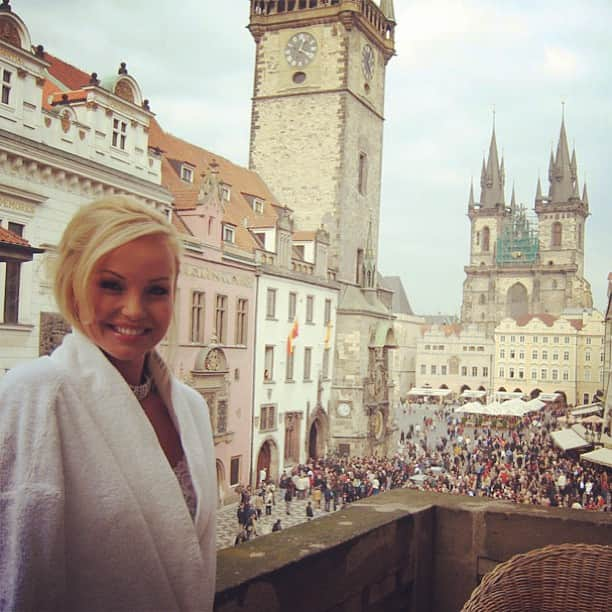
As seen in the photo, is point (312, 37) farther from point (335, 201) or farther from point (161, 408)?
point (161, 408)

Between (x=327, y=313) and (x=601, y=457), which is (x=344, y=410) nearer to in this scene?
(x=327, y=313)

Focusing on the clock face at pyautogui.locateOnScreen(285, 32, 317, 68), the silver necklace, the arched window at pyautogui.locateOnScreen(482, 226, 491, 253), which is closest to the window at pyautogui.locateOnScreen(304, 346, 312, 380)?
the clock face at pyautogui.locateOnScreen(285, 32, 317, 68)

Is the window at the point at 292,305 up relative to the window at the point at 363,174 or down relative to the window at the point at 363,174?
down

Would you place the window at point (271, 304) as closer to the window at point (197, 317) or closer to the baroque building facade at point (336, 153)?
the window at point (197, 317)

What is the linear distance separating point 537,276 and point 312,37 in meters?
70.0

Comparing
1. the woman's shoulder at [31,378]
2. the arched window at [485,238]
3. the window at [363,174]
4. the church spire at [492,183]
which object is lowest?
the woman's shoulder at [31,378]

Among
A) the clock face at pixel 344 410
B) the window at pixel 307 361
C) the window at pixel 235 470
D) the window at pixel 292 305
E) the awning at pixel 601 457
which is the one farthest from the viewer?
the clock face at pixel 344 410

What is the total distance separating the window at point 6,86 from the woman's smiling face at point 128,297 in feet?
47.7

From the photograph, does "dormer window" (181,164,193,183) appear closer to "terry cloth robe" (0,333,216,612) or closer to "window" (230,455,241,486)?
"window" (230,455,241,486)

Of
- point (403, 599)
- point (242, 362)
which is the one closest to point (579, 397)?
point (242, 362)

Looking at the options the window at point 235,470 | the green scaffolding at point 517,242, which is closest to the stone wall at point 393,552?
the window at point 235,470

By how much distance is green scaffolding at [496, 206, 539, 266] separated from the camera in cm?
9794

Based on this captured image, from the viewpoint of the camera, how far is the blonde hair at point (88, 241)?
4.94ft

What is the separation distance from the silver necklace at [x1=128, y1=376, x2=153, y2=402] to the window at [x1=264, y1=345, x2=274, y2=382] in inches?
915
